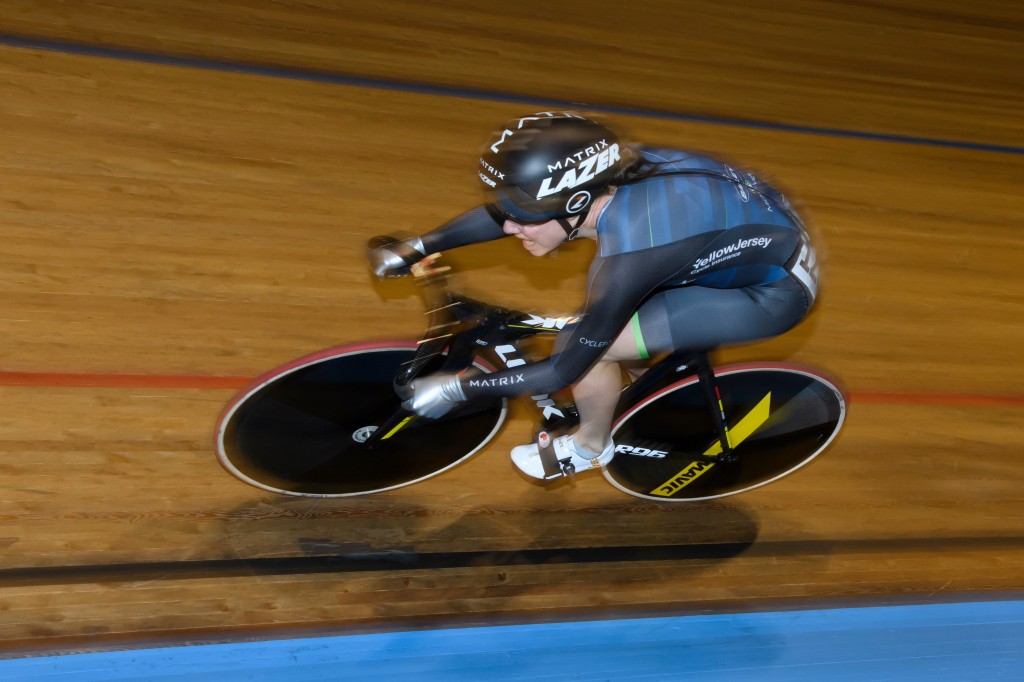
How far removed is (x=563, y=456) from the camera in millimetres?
2672

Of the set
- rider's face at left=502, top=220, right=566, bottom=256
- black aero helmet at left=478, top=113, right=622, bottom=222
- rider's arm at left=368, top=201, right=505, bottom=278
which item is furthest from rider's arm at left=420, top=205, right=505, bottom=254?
black aero helmet at left=478, top=113, right=622, bottom=222

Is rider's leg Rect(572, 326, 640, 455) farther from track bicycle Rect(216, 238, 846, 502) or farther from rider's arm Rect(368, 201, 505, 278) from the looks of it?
rider's arm Rect(368, 201, 505, 278)

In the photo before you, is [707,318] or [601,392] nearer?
[707,318]

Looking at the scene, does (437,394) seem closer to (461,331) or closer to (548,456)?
(461,331)

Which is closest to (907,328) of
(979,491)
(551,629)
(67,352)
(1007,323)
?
(1007,323)

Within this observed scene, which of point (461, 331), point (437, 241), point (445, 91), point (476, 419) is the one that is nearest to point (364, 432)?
point (476, 419)

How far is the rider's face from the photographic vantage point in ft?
6.72

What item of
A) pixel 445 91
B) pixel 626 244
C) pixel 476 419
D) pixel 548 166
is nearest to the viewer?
pixel 548 166

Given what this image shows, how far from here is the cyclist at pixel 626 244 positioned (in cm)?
194

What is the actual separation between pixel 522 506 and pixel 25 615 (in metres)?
1.39

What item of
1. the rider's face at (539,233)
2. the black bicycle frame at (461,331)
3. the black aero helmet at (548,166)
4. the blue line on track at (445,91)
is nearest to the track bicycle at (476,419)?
the black bicycle frame at (461,331)

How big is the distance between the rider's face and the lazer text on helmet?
0.12 metres

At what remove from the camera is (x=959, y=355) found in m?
3.87

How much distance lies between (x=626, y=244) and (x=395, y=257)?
0.66m
